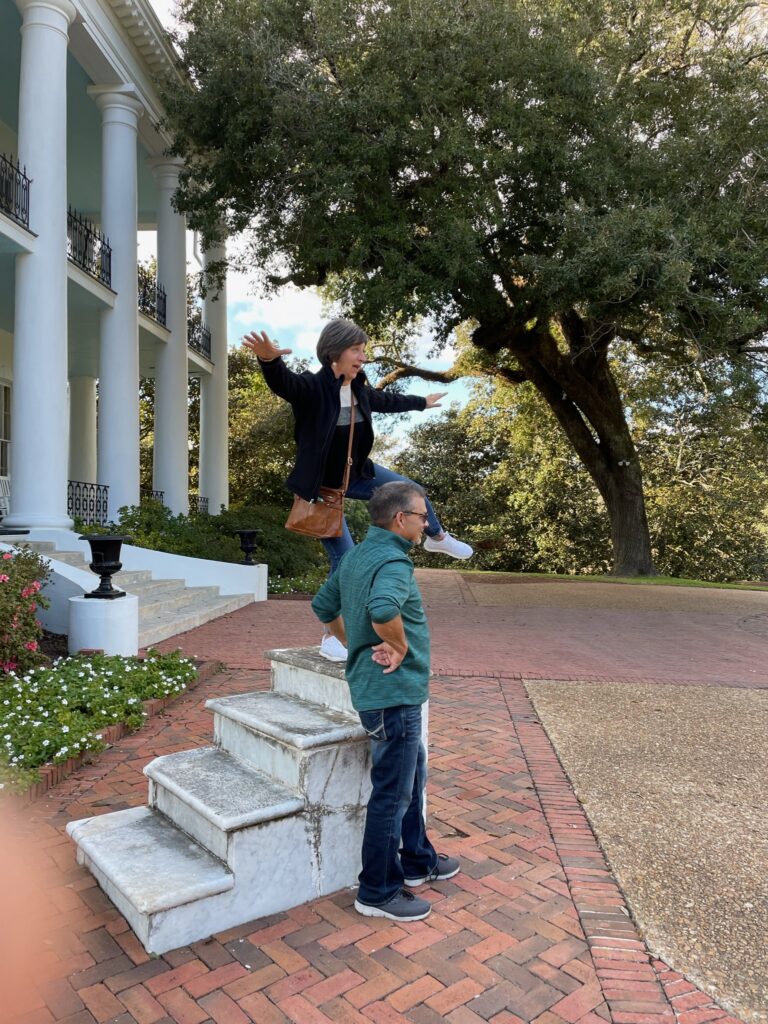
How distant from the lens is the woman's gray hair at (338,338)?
3059 mm

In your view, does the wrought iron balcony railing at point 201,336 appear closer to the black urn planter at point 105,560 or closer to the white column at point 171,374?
the white column at point 171,374

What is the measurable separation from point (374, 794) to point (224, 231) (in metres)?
11.1

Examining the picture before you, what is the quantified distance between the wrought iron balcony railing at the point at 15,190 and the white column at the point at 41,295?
13 centimetres

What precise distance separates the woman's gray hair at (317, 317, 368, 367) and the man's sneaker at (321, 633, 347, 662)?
4.08ft

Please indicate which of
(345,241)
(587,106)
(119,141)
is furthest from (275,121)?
(587,106)

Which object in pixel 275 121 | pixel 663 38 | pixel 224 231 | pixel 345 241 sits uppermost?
pixel 663 38

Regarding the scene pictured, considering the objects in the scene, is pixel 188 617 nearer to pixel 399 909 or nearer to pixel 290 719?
pixel 290 719

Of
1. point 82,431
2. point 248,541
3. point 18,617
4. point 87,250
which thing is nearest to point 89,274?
point 87,250

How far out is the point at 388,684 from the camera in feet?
8.09

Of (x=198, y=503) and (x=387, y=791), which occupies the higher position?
(x=198, y=503)

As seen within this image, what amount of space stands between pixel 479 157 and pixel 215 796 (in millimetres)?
9083

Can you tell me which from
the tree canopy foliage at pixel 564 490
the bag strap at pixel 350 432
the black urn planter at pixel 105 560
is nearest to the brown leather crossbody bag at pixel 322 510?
the bag strap at pixel 350 432

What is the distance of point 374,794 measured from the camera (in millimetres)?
2523

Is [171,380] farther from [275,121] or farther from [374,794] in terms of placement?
[374,794]
